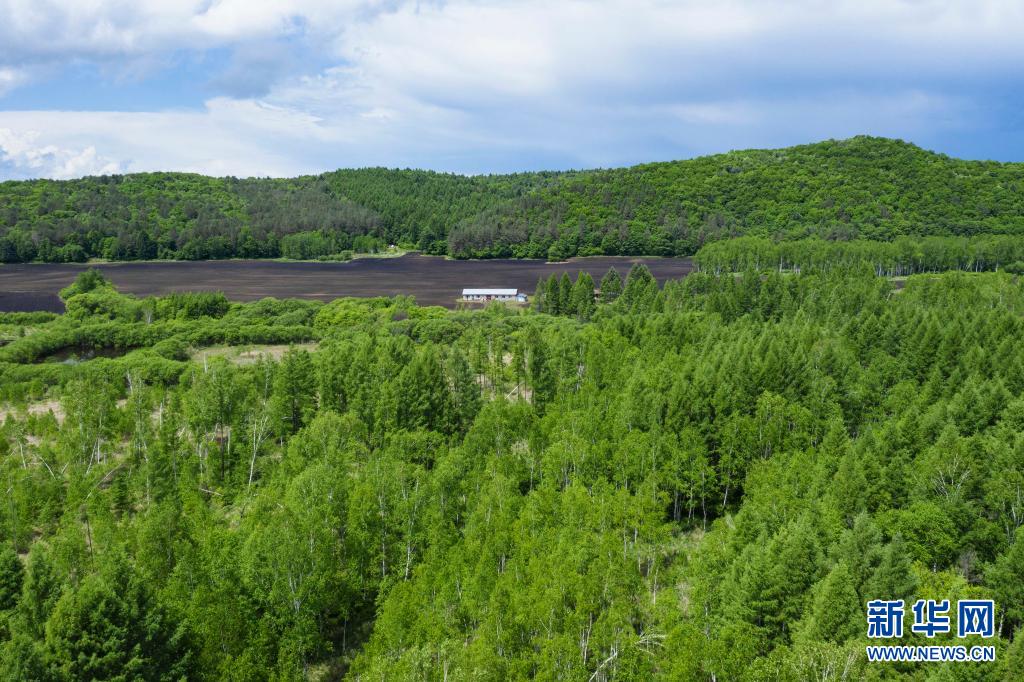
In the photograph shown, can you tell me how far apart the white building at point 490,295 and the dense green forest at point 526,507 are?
67617 millimetres

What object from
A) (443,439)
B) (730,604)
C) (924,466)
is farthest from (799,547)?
(443,439)

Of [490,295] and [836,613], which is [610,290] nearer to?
[490,295]

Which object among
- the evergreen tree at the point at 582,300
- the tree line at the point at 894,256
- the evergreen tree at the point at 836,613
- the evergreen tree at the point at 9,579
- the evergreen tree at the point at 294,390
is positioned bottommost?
the evergreen tree at the point at 9,579

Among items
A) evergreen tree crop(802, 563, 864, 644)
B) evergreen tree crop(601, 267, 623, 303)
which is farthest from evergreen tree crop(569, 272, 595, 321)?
evergreen tree crop(802, 563, 864, 644)

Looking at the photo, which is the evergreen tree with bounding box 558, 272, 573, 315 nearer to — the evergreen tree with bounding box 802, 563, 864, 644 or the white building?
the white building

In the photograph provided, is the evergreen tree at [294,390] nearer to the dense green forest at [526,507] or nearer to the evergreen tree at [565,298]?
the dense green forest at [526,507]

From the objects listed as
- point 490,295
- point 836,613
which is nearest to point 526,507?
point 836,613

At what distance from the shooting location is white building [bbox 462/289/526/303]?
156000 mm

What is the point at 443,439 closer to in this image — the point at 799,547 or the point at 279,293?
the point at 799,547

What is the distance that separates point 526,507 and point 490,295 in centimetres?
11704

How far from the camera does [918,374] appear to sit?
236 feet

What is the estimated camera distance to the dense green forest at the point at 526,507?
31.7 meters

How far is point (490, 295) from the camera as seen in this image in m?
158

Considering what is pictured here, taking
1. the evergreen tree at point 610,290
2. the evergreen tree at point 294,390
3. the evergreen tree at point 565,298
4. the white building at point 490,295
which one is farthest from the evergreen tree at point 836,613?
the white building at point 490,295
